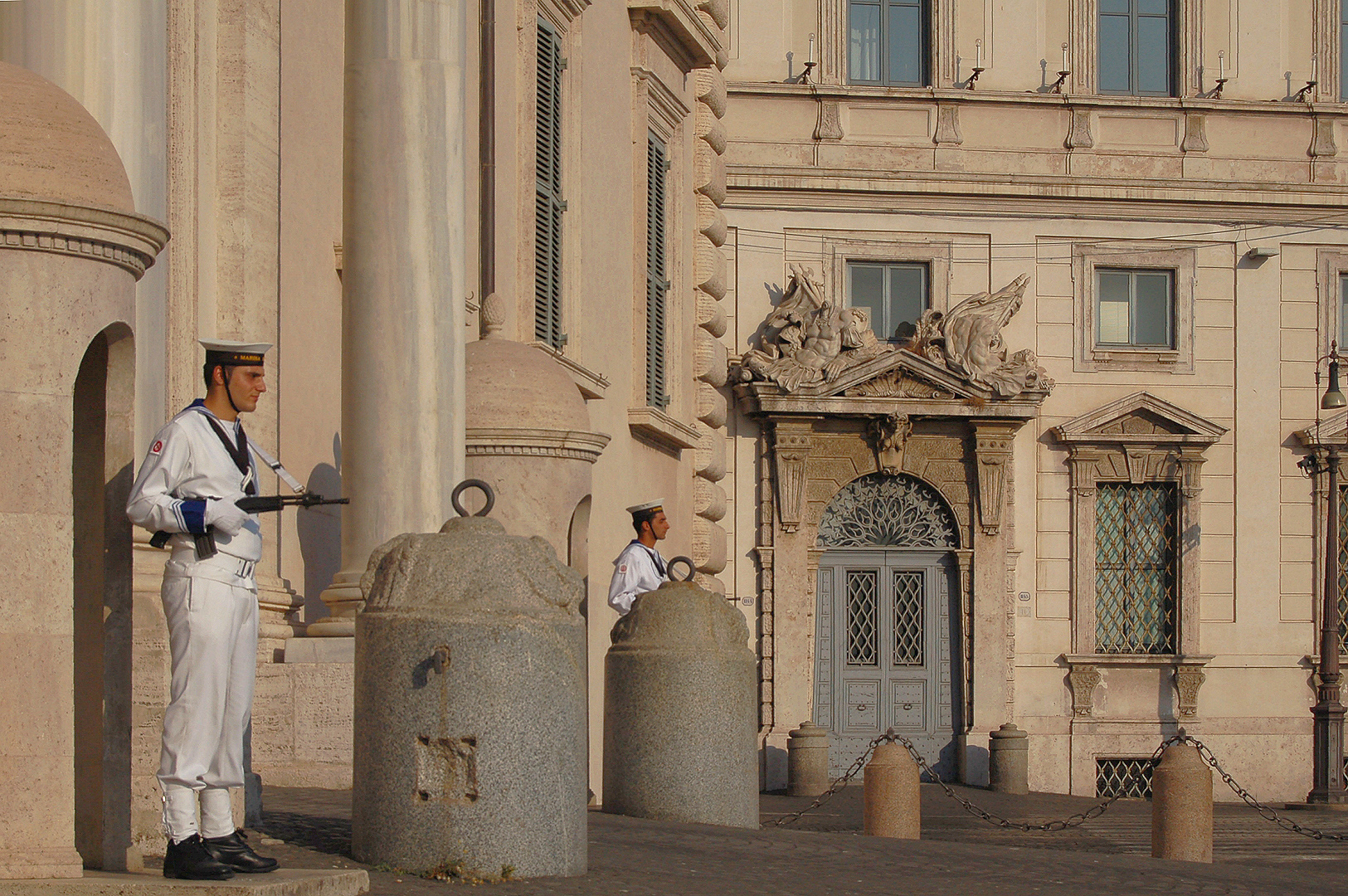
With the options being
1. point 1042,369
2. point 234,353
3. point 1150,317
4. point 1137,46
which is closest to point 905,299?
point 1042,369

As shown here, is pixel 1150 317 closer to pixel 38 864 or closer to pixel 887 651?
pixel 887 651

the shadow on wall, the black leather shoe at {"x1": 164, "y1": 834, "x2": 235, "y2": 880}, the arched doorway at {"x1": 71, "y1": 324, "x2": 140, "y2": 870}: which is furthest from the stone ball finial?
the black leather shoe at {"x1": 164, "y1": 834, "x2": 235, "y2": 880}

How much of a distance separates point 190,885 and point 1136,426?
75.1ft

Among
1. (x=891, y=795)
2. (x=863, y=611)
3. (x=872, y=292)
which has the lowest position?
(x=891, y=795)

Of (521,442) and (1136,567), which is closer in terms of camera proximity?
(521,442)

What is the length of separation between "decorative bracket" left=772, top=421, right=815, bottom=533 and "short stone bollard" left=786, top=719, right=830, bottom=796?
9.49 ft

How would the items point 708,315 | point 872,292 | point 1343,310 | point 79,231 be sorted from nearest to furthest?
point 79,231 < point 708,315 < point 872,292 < point 1343,310

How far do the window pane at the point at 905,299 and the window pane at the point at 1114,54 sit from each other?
362 cm

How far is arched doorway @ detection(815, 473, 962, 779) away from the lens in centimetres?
2741

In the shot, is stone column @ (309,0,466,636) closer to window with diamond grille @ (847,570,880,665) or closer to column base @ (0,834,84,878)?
column base @ (0,834,84,878)

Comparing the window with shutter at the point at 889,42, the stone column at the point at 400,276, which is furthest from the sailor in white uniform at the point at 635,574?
the window with shutter at the point at 889,42

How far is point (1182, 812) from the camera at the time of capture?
1315 centimetres

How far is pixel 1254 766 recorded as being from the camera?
90.5ft

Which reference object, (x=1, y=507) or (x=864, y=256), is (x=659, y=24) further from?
(x=1, y=507)
